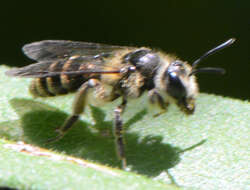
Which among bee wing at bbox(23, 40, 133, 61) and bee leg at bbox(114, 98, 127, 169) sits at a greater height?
bee wing at bbox(23, 40, 133, 61)

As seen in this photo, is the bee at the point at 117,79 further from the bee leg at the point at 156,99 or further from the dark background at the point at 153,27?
the dark background at the point at 153,27

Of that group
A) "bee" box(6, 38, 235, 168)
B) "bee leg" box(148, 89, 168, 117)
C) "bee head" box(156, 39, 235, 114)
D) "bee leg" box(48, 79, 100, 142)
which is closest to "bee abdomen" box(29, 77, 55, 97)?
"bee" box(6, 38, 235, 168)

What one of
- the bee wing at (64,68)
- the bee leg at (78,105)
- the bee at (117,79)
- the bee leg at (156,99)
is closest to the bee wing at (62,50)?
the bee at (117,79)

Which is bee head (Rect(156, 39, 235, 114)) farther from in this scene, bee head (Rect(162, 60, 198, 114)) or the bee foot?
the bee foot

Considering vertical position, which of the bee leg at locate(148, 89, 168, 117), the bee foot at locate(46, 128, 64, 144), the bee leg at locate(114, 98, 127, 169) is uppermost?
the bee leg at locate(148, 89, 168, 117)

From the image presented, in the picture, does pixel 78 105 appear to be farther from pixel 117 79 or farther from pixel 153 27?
pixel 153 27

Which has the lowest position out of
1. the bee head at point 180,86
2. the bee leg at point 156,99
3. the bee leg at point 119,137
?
the bee leg at point 119,137

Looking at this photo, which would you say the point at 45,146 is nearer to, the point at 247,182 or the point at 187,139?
the point at 187,139
